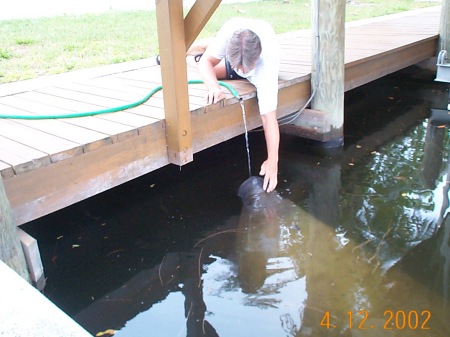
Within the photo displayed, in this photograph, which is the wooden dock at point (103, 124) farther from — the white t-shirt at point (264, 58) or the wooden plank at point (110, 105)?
the white t-shirt at point (264, 58)

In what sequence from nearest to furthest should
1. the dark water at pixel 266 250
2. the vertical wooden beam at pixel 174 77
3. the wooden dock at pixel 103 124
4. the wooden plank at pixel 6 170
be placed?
the wooden plank at pixel 6 170 < the dark water at pixel 266 250 < the wooden dock at pixel 103 124 < the vertical wooden beam at pixel 174 77

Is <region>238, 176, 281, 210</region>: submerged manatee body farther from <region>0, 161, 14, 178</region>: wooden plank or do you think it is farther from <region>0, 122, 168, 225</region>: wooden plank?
<region>0, 161, 14, 178</region>: wooden plank

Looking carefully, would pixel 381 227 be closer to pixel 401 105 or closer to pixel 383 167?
pixel 383 167

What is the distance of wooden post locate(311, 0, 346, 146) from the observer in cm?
456

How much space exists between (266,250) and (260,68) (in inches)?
57.5

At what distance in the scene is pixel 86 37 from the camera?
26.0 ft

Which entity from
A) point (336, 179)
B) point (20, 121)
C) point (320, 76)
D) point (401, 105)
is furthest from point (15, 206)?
point (401, 105)

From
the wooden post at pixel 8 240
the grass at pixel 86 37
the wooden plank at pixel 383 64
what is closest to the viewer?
the wooden post at pixel 8 240

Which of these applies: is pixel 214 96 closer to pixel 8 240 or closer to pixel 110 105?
pixel 110 105

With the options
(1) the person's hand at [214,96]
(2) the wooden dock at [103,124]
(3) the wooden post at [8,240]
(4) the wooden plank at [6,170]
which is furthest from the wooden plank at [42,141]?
(1) the person's hand at [214,96]

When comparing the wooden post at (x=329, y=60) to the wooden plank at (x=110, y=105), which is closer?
the wooden plank at (x=110, y=105)

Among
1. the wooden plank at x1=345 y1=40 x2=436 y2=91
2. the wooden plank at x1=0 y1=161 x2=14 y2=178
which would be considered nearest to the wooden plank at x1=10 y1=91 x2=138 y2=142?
the wooden plank at x1=0 y1=161 x2=14 y2=178

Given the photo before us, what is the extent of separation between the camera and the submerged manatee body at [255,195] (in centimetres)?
402

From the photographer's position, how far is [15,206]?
283cm
